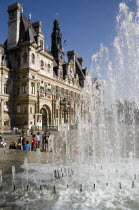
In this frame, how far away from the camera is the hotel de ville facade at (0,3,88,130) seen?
3391 cm

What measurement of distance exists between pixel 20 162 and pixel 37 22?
121ft

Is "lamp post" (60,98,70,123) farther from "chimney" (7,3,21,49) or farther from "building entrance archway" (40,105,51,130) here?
"chimney" (7,3,21,49)

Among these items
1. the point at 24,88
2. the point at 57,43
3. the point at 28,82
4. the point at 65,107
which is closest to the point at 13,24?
the point at 28,82

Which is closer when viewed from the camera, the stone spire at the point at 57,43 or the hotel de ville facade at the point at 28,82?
the hotel de ville facade at the point at 28,82

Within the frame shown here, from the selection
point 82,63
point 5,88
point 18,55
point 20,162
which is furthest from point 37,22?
point 20,162

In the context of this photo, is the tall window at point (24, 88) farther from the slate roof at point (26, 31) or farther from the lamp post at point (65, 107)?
the lamp post at point (65, 107)

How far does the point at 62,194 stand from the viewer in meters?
5.46

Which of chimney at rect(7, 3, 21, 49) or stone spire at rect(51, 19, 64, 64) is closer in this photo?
chimney at rect(7, 3, 21, 49)

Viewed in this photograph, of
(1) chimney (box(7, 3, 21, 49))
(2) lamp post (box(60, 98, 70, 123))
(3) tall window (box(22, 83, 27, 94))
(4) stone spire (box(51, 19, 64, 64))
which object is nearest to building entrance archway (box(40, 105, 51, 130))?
(2) lamp post (box(60, 98, 70, 123))

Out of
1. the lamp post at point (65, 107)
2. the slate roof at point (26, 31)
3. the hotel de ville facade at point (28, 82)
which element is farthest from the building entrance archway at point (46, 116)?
the slate roof at point (26, 31)

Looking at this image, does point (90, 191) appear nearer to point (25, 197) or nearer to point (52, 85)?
point (25, 197)

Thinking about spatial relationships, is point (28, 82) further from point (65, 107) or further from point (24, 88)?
point (65, 107)

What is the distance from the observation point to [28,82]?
34.0 meters

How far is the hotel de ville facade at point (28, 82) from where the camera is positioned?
111 ft
